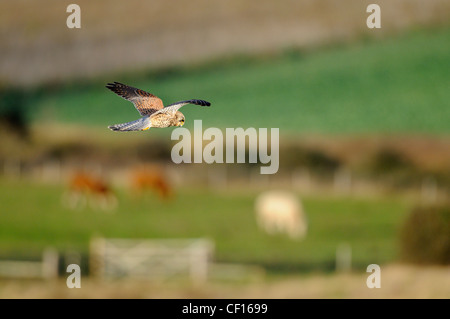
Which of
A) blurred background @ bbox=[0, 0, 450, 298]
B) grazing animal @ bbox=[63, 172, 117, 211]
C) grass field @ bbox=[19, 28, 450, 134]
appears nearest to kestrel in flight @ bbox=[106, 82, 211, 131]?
blurred background @ bbox=[0, 0, 450, 298]

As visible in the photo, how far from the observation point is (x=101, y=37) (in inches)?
423

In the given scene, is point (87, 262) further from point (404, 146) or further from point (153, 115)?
point (153, 115)

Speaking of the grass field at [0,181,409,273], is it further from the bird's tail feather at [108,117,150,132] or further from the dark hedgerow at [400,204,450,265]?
the bird's tail feather at [108,117,150,132]

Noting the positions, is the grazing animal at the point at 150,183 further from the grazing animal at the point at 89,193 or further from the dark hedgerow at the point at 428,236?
the dark hedgerow at the point at 428,236

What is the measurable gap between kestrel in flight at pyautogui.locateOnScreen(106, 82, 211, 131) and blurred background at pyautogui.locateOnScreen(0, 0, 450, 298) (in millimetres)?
7719

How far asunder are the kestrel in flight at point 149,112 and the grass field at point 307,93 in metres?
7.90

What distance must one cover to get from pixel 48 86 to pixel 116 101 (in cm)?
128

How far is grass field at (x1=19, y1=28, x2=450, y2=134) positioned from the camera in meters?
10.5

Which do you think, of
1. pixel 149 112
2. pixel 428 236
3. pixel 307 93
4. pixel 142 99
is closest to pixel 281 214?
pixel 307 93

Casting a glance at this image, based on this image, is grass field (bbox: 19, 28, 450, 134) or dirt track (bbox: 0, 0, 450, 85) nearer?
grass field (bbox: 19, 28, 450, 134)

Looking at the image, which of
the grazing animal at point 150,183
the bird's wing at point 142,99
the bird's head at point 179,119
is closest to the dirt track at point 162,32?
the grazing animal at point 150,183

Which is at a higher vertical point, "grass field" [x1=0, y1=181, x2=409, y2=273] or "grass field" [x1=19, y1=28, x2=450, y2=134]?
"grass field" [x1=19, y1=28, x2=450, y2=134]

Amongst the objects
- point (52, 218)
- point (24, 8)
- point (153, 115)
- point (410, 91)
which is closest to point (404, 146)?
point (410, 91)

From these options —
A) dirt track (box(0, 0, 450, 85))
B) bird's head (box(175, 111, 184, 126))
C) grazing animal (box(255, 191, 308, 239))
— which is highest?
dirt track (box(0, 0, 450, 85))
